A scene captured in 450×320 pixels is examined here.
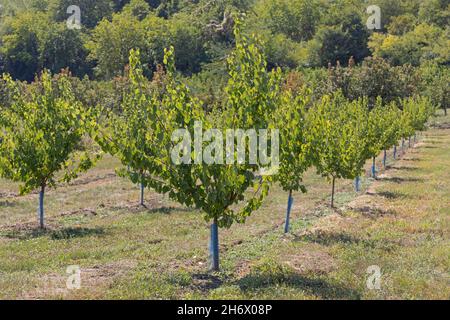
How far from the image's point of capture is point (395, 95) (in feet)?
238

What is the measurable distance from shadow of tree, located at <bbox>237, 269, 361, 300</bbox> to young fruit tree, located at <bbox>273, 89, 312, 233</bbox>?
491 centimetres

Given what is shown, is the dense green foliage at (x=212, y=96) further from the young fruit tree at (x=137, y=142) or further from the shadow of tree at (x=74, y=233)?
the shadow of tree at (x=74, y=233)

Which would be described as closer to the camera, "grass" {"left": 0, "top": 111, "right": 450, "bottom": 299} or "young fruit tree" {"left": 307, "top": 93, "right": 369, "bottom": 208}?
"grass" {"left": 0, "top": 111, "right": 450, "bottom": 299}

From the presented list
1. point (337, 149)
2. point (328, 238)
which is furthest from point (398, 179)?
point (328, 238)

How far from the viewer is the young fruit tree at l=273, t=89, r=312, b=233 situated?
58.6ft

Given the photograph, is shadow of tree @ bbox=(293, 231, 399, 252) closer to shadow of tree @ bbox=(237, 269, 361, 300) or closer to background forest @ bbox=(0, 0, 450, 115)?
shadow of tree @ bbox=(237, 269, 361, 300)

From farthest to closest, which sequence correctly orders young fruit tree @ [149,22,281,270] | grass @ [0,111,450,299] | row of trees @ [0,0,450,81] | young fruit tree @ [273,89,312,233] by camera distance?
row of trees @ [0,0,450,81] → young fruit tree @ [273,89,312,233] → young fruit tree @ [149,22,281,270] → grass @ [0,111,450,299]

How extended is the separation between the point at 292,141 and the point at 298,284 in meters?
7.06

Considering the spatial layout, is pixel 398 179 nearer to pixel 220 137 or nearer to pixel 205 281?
pixel 205 281

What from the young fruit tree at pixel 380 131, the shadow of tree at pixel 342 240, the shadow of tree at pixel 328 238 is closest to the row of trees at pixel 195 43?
the young fruit tree at pixel 380 131

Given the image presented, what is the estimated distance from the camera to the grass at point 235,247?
510 inches

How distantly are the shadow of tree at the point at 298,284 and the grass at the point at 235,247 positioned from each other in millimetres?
30

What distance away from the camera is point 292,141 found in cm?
1914

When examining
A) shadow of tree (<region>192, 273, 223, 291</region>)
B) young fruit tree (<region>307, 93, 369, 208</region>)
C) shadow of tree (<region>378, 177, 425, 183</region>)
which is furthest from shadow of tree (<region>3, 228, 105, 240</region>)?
shadow of tree (<region>378, 177, 425, 183</region>)
